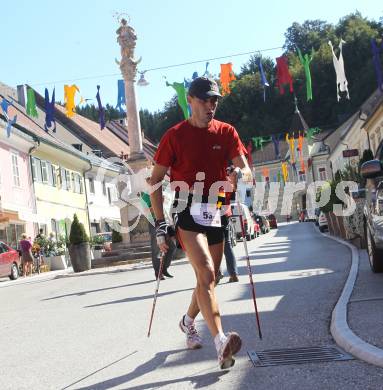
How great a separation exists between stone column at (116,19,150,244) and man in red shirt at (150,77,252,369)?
2317 cm

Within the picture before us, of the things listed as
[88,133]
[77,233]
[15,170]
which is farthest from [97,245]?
[88,133]

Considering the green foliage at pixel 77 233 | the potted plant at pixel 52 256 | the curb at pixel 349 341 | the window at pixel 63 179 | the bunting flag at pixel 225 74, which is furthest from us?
the window at pixel 63 179

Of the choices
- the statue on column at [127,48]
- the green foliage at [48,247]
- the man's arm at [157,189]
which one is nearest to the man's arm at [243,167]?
the man's arm at [157,189]

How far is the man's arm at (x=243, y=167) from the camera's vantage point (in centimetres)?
566

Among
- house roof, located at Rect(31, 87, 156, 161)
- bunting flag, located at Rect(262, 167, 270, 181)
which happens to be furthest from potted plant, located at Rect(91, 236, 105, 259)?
bunting flag, located at Rect(262, 167, 270, 181)

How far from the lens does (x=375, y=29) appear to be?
73500 mm

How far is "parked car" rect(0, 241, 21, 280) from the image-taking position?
25.2 m

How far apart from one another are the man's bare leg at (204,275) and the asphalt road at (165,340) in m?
0.35

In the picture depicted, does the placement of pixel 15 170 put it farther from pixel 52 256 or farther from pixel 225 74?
pixel 225 74

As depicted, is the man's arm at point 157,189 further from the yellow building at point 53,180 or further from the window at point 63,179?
Result: the window at point 63,179

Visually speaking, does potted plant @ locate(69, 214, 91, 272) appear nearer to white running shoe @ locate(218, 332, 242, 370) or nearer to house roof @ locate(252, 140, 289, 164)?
white running shoe @ locate(218, 332, 242, 370)

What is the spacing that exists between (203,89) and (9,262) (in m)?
21.7

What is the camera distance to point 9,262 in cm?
2592

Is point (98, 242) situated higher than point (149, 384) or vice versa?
point (98, 242)
